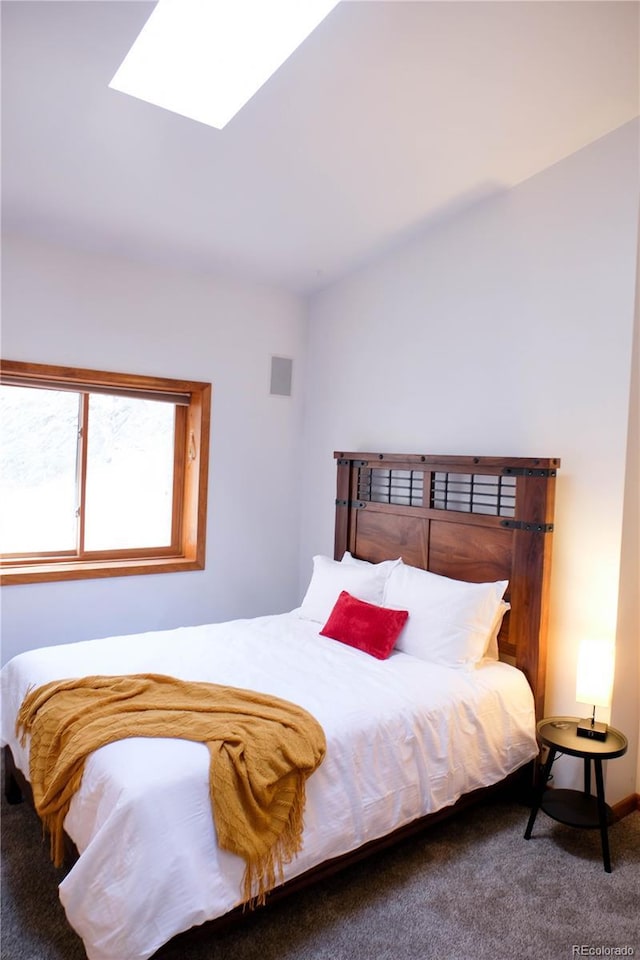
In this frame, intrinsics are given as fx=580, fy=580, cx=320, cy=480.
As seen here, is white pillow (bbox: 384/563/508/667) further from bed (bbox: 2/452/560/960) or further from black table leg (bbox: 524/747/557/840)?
black table leg (bbox: 524/747/557/840)

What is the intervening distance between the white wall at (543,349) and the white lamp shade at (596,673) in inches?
6.8

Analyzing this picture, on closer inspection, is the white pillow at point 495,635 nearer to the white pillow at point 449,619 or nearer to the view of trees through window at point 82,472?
the white pillow at point 449,619

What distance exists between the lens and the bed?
4.96 ft

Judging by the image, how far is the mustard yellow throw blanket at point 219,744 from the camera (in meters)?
1.64

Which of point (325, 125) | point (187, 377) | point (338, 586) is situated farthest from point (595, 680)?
point (187, 377)

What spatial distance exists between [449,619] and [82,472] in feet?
7.59

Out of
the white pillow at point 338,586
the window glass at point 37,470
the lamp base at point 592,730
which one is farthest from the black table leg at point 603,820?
the window glass at point 37,470

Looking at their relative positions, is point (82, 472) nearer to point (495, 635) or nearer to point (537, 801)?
point (495, 635)

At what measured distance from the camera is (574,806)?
224cm

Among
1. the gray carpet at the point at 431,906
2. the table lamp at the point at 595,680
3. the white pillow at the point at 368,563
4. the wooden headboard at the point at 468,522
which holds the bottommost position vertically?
the gray carpet at the point at 431,906

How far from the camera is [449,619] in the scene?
2576 mm

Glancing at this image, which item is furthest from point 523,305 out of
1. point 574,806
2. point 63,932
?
point 63,932

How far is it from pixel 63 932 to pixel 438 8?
2.95 m

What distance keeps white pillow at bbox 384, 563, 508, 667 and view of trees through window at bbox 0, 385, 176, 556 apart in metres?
1.89
